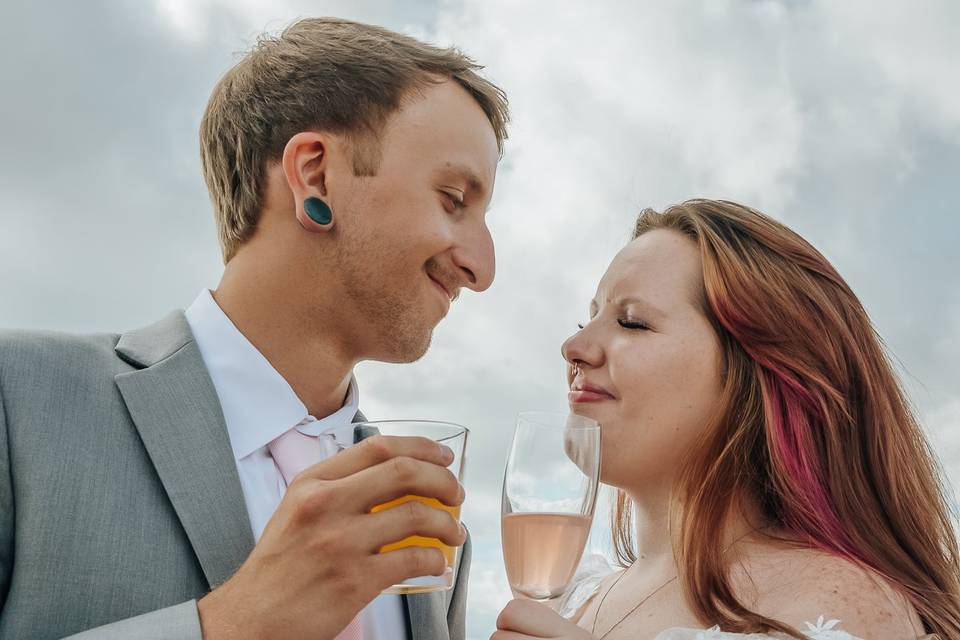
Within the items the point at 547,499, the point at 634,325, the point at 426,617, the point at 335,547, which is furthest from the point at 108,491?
the point at 634,325

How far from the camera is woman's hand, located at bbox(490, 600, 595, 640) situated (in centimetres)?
307

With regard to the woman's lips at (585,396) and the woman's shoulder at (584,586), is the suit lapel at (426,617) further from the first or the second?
the woman's lips at (585,396)

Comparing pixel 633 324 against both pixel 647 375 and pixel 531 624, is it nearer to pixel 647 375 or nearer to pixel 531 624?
pixel 647 375

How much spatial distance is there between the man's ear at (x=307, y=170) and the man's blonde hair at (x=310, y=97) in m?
0.13

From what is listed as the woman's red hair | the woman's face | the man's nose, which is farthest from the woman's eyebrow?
the man's nose

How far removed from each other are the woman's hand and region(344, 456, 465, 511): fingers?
88 cm

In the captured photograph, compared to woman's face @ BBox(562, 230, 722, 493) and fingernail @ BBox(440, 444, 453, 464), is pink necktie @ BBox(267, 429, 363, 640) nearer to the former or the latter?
fingernail @ BBox(440, 444, 453, 464)

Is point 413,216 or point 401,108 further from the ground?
point 401,108

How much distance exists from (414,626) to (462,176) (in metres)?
2.08

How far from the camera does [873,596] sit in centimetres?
356

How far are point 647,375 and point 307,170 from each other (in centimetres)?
194

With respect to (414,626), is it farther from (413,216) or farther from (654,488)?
(413,216)

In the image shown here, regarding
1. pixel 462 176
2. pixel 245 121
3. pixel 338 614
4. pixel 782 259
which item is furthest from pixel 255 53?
pixel 338 614

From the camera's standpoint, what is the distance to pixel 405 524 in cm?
242
